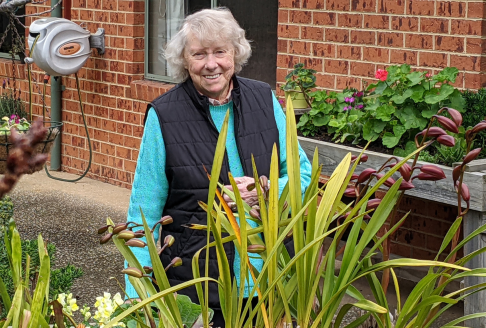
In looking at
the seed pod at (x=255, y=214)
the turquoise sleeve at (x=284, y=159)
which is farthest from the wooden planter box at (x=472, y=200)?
the seed pod at (x=255, y=214)

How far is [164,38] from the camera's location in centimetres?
745

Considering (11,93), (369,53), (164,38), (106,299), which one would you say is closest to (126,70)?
(164,38)

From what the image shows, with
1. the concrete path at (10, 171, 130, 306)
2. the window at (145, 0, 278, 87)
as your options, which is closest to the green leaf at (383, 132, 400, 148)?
the concrete path at (10, 171, 130, 306)

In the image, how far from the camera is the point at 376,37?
5312mm

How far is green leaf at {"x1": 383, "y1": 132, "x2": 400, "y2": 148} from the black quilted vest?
4.53 ft

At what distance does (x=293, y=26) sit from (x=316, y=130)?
1.37 metres

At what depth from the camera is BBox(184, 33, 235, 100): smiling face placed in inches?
113

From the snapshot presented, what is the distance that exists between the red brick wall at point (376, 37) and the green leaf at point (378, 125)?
0.71m

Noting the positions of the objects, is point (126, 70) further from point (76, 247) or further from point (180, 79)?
point (180, 79)

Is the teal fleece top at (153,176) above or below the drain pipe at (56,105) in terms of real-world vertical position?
above

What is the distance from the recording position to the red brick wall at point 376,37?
4730 mm

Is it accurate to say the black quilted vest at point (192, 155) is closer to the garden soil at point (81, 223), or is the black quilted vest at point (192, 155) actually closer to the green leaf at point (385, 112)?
the green leaf at point (385, 112)

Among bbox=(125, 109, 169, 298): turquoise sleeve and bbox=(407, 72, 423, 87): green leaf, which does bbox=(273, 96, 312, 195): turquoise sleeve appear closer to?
bbox=(125, 109, 169, 298): turquoise sleeve

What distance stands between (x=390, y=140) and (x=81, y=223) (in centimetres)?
317
